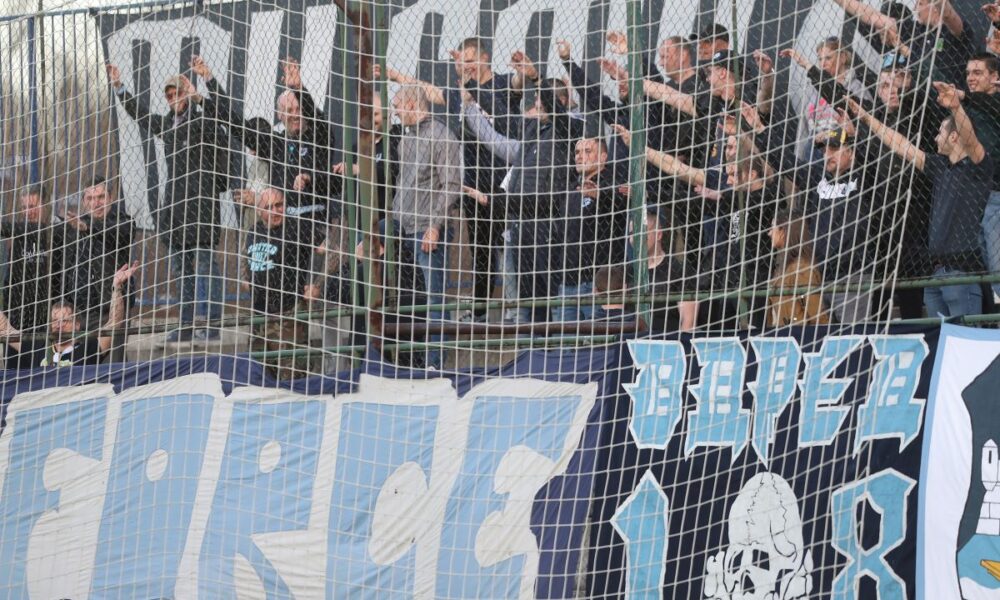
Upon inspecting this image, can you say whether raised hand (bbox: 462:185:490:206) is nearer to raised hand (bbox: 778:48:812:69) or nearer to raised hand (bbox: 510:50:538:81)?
raised hand (bbox: 510:50:538:81)

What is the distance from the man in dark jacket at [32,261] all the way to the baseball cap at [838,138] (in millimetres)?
4771

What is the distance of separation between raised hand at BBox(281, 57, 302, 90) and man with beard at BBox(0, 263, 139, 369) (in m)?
1.51

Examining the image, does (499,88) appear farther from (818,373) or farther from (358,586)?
(358,586)

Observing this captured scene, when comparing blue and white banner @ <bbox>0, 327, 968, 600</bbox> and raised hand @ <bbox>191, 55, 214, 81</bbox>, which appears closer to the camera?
blue and white banner @ <bbox>0, 327, 968, 600</bbox>

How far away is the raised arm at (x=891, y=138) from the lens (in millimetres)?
7309

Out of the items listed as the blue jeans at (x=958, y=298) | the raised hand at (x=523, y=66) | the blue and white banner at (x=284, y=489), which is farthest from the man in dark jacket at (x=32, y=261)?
the blue jeans at (x=958, y=298)

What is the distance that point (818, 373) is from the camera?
735 centimetres

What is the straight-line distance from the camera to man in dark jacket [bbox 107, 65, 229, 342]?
8359 millimetres

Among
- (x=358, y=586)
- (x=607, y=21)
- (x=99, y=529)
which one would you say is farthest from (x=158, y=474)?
(x=607, y=21)

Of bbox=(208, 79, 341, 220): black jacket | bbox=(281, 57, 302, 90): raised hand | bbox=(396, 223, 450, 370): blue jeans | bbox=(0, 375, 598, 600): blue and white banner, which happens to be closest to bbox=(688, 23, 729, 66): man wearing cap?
bbox=(396, 223, 450, 370): blue jeans

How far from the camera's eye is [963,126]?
25.2 ft

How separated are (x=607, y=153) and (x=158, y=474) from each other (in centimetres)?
329

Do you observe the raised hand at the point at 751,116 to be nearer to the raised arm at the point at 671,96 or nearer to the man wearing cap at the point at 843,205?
the man wearing cap at the point at 843,205

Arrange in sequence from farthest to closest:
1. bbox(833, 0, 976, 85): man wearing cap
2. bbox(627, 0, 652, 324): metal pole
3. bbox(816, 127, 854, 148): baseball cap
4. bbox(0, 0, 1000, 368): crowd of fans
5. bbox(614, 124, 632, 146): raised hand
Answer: bbox(614, 124, 632, 146): raised hand < bbox(627, 0, 652, 324): metal pole < bbox(0, 0, 1000, 368): crowd of fans < bbox(816, 127, 854, 148): baseball cap < bbox(833, 0, 976, 85): man wearing cap
